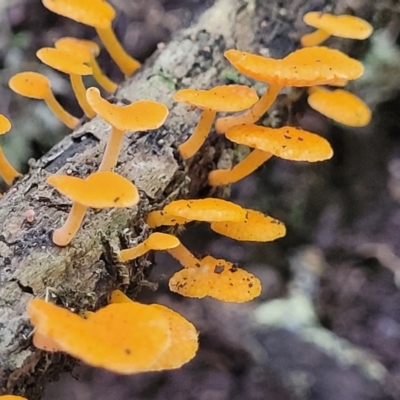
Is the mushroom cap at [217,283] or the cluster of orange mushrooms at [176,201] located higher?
the cluster of orange mushrooms at [176,201]

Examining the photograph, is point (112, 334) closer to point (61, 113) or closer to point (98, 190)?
point (98, 190)

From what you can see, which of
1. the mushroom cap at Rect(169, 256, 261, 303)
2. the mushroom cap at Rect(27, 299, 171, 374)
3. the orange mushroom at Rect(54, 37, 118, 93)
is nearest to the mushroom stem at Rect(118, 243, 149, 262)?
the mushroom cap at Rect(169, 256, 261, 303)

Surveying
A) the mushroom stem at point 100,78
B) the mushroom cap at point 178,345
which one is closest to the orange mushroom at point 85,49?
the mushroom stem at point 100,78

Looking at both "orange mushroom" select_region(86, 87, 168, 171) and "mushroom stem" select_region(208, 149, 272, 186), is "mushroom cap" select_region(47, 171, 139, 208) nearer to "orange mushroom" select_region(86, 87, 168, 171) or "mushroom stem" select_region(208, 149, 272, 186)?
"orange mushroom" select_region(86, 87, 168, 171)

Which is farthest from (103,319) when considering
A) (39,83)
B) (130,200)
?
(39,83)

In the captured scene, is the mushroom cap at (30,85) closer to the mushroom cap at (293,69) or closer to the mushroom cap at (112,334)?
the mushroom cap at (293,69)

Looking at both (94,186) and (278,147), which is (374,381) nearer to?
(278,147)

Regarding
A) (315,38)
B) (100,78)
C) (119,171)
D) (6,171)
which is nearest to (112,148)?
(119,171)
